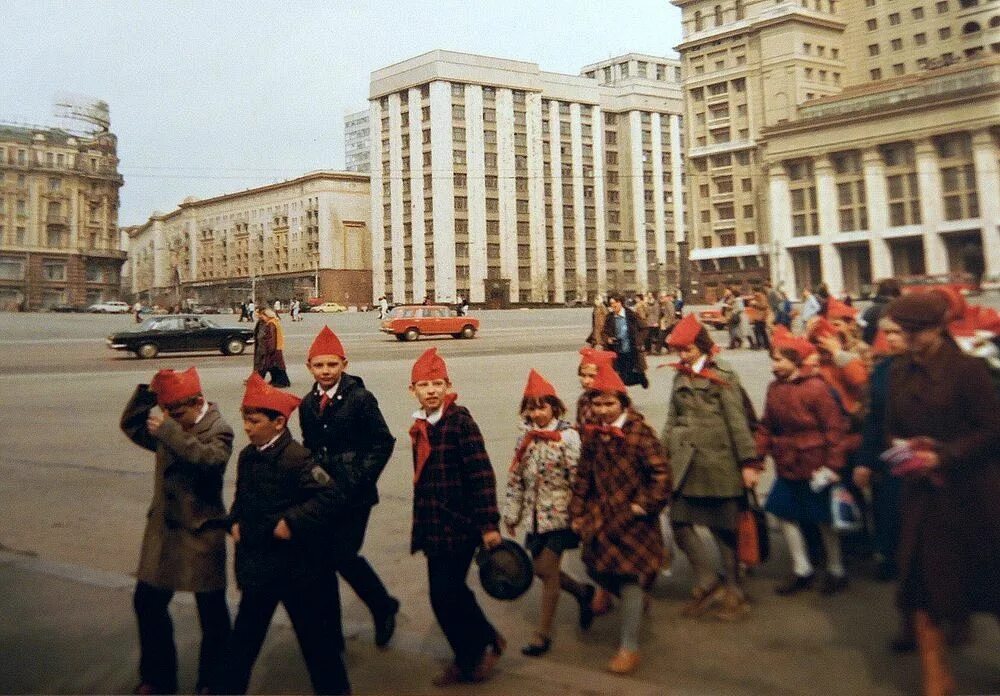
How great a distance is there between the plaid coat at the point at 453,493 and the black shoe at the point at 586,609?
2.34 feet

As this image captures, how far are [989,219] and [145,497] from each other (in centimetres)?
578

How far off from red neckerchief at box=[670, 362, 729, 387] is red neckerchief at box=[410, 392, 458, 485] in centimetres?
107

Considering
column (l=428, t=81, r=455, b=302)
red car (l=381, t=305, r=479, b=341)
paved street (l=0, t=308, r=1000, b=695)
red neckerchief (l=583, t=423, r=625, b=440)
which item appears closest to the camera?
paved street (l=0, t=308, r=1000, b=695)

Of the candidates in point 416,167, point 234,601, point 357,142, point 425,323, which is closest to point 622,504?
point 234,601

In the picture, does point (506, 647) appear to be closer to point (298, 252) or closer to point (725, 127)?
point (725, 127)

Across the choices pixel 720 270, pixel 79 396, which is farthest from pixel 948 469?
pixel 79 396

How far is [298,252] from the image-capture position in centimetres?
591

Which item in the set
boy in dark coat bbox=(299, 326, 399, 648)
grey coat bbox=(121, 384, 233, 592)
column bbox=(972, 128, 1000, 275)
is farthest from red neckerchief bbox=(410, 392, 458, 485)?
column bbox=(972, 128, 1000, 275)

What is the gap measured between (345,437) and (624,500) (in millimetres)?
1207

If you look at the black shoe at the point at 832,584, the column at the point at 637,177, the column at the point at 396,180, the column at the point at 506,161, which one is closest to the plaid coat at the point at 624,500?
the black shoe at the point at 832,584

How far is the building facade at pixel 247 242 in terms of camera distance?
16.3ft

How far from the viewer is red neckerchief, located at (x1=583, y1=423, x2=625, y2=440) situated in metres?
3.29

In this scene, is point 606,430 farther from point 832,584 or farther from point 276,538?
point 276,538

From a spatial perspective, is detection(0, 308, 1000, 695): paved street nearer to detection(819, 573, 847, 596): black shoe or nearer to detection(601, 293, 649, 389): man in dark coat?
detection(819, 573, 847, 596): black shoe
